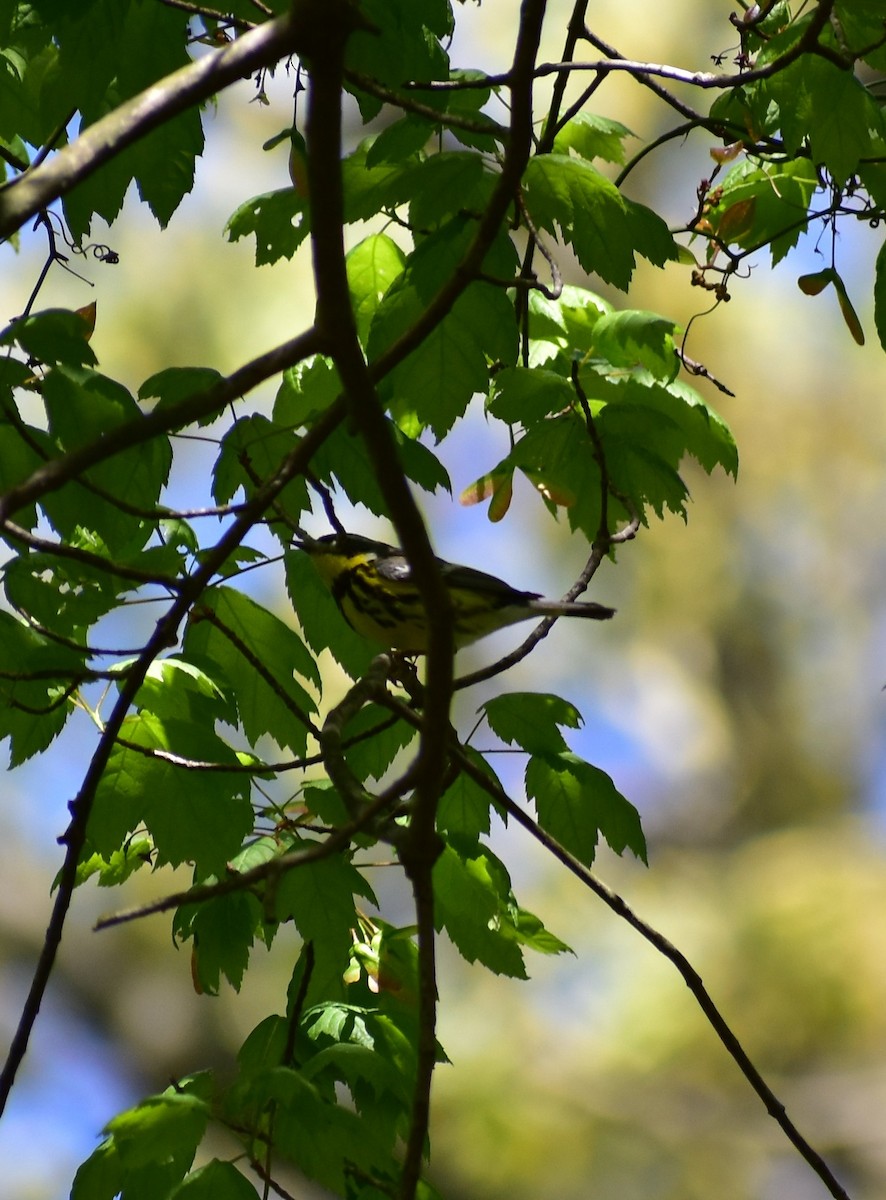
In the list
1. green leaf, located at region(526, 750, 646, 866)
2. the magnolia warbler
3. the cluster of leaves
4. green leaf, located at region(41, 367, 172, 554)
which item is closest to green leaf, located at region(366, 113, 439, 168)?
the cluster of leaves

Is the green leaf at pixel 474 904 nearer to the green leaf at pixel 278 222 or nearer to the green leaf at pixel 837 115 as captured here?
the green leaf at pixel 278 222

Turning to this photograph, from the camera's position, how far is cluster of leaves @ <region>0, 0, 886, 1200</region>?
1.32 m

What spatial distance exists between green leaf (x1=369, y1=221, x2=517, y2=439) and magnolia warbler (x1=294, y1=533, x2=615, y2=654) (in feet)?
1.17

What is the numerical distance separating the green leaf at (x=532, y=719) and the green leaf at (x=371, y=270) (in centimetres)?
60

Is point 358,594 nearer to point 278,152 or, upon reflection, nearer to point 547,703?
point 547,703

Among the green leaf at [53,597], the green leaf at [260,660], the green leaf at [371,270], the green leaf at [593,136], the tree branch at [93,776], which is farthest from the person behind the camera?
the green leaf at [593,136]

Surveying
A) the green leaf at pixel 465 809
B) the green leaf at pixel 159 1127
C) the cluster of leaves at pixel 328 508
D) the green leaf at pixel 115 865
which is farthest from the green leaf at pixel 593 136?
the green leaf at pixel 159 1127

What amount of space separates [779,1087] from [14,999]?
3051 millimetres

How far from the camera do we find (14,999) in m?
5.06

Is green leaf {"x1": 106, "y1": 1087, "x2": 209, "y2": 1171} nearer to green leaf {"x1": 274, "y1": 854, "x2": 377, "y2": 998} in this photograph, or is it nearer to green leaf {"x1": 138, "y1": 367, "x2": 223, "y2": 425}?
green leaf {"x1": 274, "y1": 854, "x2": 377, "y2": 998}

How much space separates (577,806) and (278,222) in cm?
88

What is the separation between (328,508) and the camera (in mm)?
1776

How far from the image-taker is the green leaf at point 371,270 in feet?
5.99

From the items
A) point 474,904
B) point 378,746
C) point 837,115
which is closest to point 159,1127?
point 474,904
